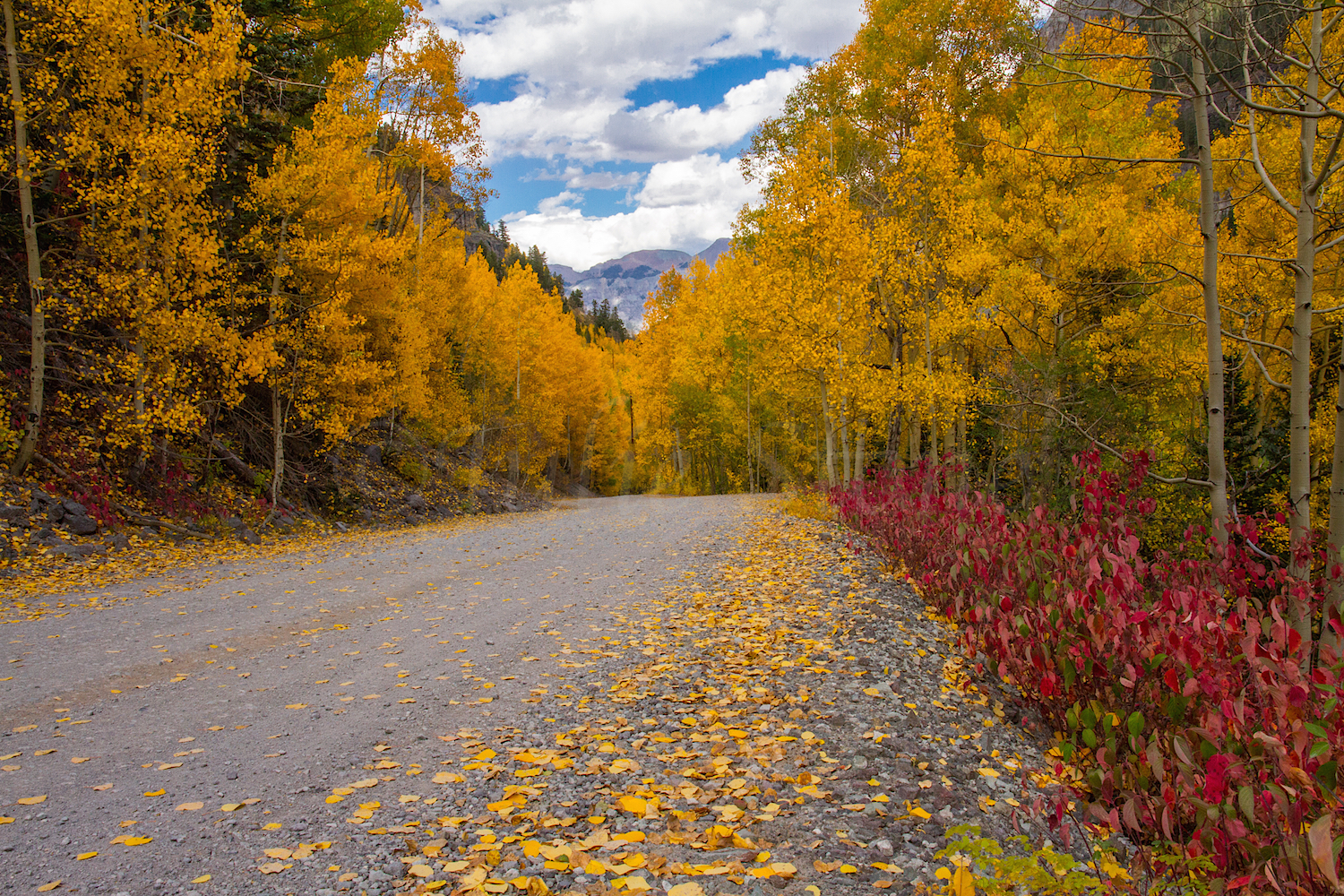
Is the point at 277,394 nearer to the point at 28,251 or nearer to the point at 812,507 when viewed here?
the point at 28,251

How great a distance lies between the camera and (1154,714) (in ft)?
11.2

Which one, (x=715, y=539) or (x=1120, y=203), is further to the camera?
(x=1120, y=203)

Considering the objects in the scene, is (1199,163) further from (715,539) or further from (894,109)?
(894,109)

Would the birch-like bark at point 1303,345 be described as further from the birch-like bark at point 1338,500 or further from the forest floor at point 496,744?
the forest floor at point 496,744

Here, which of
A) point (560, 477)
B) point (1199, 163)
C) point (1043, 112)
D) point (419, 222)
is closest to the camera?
point (1199, 163)

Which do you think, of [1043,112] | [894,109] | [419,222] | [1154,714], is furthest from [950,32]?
[1154,714]

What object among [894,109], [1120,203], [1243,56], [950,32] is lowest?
[1243,56]

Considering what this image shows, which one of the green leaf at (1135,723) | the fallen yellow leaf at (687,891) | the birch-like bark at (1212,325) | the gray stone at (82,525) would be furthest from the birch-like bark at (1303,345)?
the gray stone at (82,525)

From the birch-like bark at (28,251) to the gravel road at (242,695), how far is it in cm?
358

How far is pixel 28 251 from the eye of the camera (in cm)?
902

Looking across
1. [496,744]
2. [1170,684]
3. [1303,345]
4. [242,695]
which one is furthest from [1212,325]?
[242,695]

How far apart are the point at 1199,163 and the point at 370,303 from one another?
14.3 metres

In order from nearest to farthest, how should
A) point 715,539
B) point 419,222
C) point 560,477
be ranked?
point 715,539
point 419,222
point 560,477

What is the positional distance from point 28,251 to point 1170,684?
504 inches
